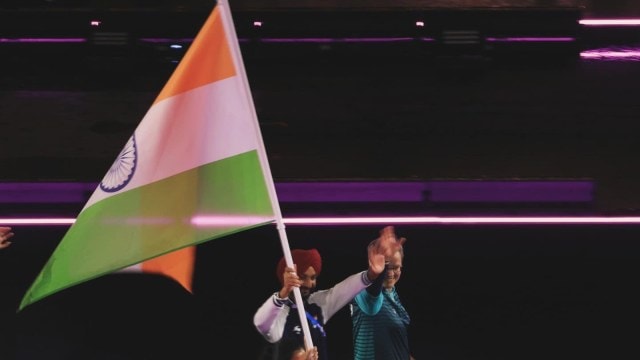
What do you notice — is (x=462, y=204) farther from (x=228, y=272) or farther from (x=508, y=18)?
(x=508, y=18)

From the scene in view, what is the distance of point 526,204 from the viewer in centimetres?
536

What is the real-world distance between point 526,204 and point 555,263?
0.42m

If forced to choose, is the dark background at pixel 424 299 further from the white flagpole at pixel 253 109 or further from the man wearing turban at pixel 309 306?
the white flagpole at pixel 253 109

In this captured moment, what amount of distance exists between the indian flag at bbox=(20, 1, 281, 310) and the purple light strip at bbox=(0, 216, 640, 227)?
1.69 m

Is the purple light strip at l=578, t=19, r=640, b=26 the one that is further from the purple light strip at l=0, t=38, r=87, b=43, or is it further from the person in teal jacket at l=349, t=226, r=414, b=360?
the purple light strip at l=0, t=38, r=87, b=43

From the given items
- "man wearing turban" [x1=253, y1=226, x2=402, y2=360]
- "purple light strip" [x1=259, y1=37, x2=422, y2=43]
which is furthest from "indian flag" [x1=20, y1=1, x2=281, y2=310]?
"purple light strip" [x1=259, y1=37, x2=422, y2=43]

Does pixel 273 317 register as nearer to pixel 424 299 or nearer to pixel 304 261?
pixel 304 261

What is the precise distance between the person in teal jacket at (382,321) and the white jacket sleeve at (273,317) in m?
0.49

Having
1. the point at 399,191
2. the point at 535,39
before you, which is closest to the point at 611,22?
the point at 535,39

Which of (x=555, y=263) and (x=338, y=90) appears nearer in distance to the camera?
(x=555, y=263)

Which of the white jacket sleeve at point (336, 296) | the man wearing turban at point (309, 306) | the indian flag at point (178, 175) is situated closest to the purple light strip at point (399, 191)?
the man wearing turban at point (309, 306)

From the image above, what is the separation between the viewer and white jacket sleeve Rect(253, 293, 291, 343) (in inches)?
164

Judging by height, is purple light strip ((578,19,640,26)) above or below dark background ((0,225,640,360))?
above

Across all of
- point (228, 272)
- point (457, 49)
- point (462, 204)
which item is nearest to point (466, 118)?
point (457, 49)
